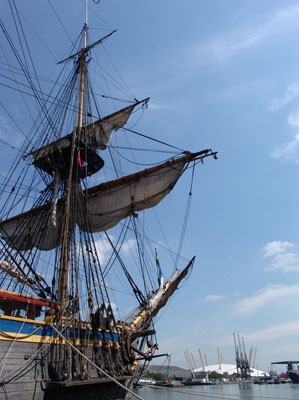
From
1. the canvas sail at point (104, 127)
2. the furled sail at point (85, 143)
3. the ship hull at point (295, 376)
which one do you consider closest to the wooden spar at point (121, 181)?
the furled sail at point (85, 143)

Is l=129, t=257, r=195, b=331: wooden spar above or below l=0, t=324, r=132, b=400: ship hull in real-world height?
above

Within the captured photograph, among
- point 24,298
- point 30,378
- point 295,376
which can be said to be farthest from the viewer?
point 295,376

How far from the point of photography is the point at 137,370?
47.2 feet

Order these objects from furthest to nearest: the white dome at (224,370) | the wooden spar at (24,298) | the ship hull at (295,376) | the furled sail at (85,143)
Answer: the white dome at (224,370) < the ship hull at (295,376) < the furled sail at (85,143) < the wooden spar at (24,298)

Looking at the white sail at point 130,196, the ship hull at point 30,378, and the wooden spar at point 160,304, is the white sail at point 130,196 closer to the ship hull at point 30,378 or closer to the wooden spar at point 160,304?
the wooden spar at point 160,304

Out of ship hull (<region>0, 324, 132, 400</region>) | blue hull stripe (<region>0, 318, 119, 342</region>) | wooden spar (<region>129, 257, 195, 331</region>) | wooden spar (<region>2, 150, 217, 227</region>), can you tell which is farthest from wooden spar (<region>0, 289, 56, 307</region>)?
wooden spar (<region>2, 150, 217, 227</region>)

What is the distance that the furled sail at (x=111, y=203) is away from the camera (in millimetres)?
17766

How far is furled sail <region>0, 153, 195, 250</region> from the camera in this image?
58.3 feet

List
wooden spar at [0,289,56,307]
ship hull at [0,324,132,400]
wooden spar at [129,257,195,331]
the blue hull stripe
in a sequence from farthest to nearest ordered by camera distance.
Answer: wooden spar at [129,257,195,331], wooden spar at [0,289,56,307], the blue hull stripe, ship hull at [0,324,132,400]

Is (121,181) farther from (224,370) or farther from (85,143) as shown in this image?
(224,370)

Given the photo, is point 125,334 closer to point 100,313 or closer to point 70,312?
point 100,313

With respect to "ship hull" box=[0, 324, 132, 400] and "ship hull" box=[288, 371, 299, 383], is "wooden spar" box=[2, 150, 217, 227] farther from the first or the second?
"ship hull" box=[288, 371, 299, 383]

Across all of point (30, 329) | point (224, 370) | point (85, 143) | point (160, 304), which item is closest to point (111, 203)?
point (85, 143)

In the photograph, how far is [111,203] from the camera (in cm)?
1909
